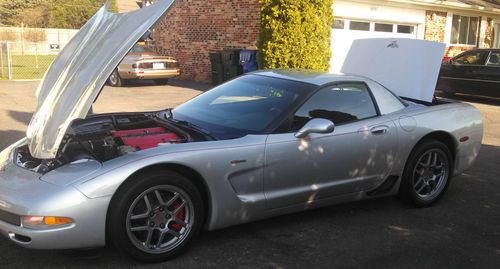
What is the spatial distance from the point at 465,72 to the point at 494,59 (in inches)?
31.5

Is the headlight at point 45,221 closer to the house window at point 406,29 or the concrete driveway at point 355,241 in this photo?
the concrete driveway at point 355,241

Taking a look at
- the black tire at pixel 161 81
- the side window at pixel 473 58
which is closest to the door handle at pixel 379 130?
the side window at pixel 473 58

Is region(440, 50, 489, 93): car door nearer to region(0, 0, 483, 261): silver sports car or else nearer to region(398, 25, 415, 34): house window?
region(398, 25, 415, 34): house window

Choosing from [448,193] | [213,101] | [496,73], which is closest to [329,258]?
[213,101]

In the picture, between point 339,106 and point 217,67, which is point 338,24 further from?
point 339,106

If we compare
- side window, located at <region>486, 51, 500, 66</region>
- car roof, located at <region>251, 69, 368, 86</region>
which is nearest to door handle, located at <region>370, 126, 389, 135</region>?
car roof, located at <region>251, 69, 368, 86</region>

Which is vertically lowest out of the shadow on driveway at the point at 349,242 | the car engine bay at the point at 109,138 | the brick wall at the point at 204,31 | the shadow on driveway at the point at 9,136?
the shadow on driveway at the point at 349,242

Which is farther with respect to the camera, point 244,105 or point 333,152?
point 244,105

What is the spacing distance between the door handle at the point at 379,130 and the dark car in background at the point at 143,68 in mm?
12050

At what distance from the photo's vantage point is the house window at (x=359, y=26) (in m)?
16.6

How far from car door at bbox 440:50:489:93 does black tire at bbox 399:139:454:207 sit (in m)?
9.93

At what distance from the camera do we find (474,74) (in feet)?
46.4

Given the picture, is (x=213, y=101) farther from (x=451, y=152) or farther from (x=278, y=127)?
(x=451, y=152)

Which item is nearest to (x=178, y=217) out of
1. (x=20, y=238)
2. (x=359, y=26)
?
(x=20, y=238)
